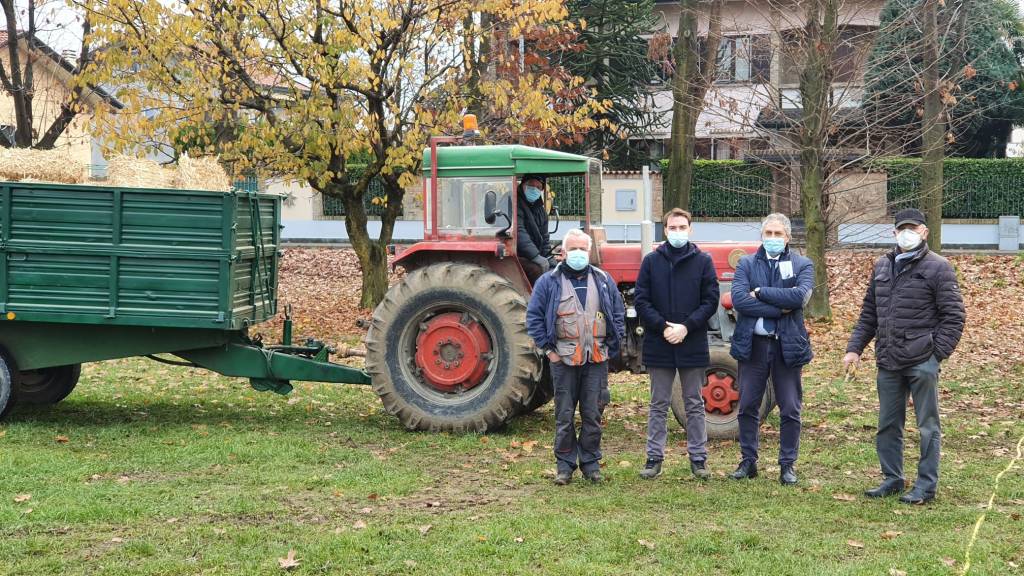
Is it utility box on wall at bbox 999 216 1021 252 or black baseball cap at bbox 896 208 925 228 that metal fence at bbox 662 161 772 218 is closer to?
utility box on wall at bbox 999 216 1021 252

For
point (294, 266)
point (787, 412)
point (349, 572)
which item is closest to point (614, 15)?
point (294, 266)

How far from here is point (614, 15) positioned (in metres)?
27.3

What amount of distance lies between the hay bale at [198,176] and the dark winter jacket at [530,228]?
7.90 feet

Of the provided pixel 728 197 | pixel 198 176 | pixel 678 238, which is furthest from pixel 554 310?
pixel 728 197

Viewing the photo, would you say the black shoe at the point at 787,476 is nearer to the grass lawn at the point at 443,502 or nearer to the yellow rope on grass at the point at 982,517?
the grass lawn at the point at 443,502

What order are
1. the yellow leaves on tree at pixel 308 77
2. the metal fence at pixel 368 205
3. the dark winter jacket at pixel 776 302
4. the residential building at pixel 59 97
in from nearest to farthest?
the dark winter jacket at pixel 776 302, the yellow leaves on tree at pixel 308 77, the residential building at pixel 59 97, the metal fence at pixel 368 205

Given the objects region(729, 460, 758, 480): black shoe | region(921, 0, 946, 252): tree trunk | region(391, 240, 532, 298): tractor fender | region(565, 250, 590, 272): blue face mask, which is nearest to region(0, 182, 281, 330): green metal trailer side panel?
region(391, 240, 532, 298): tractor fender

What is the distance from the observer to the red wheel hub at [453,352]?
9.24 metres

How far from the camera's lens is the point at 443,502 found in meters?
6.97

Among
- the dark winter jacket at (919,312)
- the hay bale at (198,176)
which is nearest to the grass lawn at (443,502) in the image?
the dark winter jacket at (919,312)

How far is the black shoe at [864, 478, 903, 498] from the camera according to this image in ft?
23.2

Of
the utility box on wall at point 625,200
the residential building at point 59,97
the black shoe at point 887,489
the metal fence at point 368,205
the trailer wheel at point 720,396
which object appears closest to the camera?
the black shoe at point 887,489

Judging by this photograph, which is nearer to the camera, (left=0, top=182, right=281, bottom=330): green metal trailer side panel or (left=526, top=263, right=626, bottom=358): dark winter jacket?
(left=526, top=263, right=626, bottom=358): dark winter jacket

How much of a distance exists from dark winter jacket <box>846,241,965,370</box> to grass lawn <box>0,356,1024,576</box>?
0.94 m
